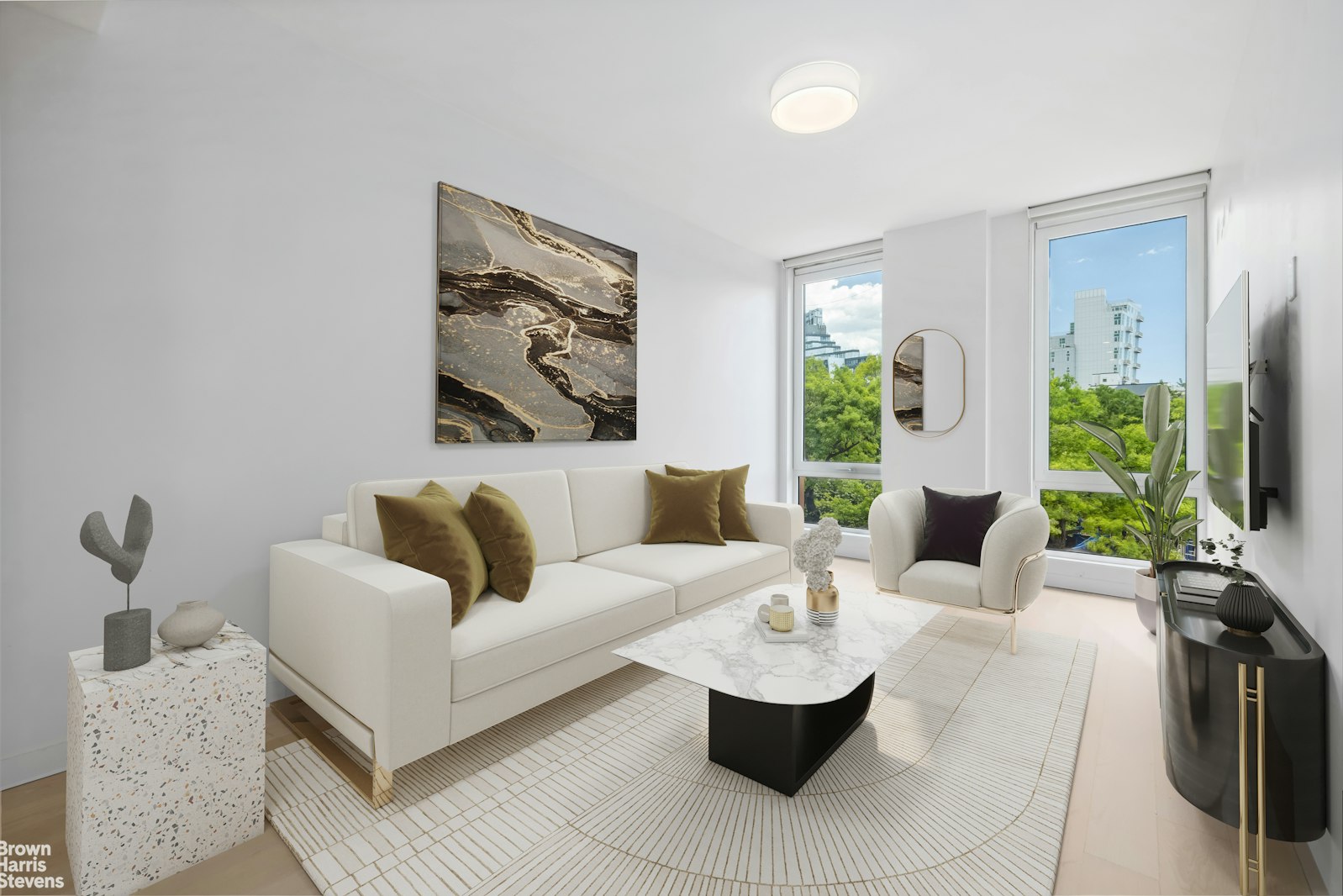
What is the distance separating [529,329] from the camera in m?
3.32

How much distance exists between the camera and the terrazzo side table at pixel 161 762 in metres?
1.39

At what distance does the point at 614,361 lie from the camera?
385cm

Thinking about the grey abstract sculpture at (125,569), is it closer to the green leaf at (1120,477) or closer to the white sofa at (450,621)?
the white sofa at (450,621)

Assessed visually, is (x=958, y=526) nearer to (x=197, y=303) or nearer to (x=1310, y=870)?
(x=1310, y=870)

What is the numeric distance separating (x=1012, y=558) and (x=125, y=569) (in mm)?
3320

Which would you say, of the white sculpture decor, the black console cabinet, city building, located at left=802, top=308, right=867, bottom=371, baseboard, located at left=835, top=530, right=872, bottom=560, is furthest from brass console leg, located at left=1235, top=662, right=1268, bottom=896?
city building, located at left=802, top=308, right=867, bottom=371

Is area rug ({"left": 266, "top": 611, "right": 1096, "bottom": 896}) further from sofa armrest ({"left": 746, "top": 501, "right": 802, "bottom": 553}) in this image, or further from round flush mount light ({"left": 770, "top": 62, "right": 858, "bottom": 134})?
round flush mount light ({"left": 770, "top": 62, "right": 858, "bottom": 134})

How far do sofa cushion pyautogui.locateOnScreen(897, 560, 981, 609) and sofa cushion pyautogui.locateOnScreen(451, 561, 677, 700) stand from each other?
128 centimetres

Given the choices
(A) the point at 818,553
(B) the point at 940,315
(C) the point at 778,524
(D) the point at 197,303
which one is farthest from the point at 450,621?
(B) the point at 940,315

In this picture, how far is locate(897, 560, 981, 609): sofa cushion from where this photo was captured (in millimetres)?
2881

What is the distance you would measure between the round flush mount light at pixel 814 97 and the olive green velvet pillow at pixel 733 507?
1911mm

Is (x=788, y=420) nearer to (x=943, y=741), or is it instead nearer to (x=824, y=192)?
(x=824, y=192)

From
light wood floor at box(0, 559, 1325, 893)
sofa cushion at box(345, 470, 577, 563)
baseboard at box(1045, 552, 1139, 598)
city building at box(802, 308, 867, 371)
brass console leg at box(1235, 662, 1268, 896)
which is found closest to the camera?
brass console leg at box(1235, 662, 1268, 896)

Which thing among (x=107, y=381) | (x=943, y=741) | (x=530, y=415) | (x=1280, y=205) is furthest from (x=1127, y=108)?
(x=107, y=381)
